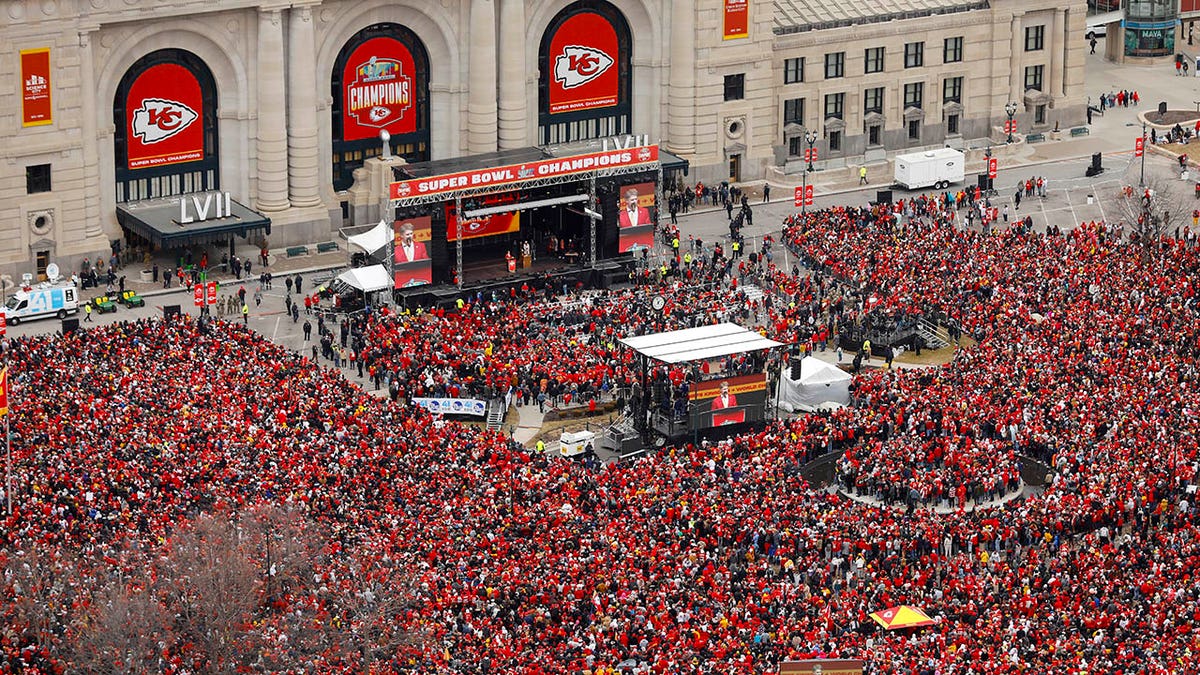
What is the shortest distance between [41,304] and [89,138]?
35.3 feet

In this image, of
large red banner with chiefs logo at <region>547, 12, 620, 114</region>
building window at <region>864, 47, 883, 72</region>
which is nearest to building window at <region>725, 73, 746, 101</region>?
large red banner with chiefs logo at <region>547, 12, 620, 114</region>

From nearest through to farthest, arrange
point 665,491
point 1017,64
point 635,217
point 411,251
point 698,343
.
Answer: point 665,491
point 698,343
point 411,251
point 635,217
point 1017,64

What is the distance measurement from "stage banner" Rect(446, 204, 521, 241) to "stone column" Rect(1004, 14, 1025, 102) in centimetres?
4446

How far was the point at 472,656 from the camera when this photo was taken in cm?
9031

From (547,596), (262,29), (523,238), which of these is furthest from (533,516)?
(262,29)

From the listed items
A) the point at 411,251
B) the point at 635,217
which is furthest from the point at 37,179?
the point at 635,217

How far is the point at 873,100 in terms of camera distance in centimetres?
16625

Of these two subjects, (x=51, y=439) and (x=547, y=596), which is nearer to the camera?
(x=547, y=596)

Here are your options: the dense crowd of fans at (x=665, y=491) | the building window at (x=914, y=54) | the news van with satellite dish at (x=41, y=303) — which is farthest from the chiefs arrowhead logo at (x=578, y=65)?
the news van with satellite dish at (x=41, y=303)

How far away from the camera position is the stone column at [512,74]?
150000 mm

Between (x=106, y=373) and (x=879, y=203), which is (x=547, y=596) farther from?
(x=879, y=203)

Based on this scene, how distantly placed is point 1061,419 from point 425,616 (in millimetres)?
33684

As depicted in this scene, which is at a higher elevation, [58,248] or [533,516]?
[58,248]

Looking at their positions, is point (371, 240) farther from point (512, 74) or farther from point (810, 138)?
point (810, 138)
